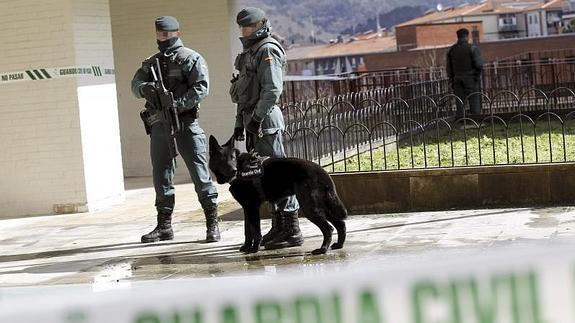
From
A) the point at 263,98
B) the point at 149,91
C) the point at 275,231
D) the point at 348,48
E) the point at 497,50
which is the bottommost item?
the point at 275,231

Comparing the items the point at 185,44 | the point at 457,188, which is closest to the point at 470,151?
the point at 457,188

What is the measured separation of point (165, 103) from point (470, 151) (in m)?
4.95

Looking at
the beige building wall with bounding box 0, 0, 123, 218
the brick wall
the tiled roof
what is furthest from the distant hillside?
the beige building wall with bounding box 0, 0, 123, 218

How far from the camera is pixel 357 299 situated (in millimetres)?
2537

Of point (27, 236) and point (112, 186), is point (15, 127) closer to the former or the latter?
point (112, 186)

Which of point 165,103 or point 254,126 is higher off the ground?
point 165,103

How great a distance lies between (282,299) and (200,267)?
5.30 meters

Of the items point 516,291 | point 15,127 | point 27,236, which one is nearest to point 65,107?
point 15,127

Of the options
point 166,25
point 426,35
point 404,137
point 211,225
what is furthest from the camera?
point 426,35

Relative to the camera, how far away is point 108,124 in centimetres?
1243

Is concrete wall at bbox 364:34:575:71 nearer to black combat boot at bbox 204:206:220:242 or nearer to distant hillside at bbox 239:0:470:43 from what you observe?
black combat boot at bbox 204:206:220:242

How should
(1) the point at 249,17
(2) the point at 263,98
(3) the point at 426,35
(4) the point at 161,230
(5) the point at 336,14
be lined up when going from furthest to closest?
(5) the point at 336,14 < (3) the point at 426,35 < (4) the point at 161,230 < (1) the point at 249,17 < (2) the point at 263,98

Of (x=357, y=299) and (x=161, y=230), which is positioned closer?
(x=357, y=299)

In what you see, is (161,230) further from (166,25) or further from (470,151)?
(470,151)
